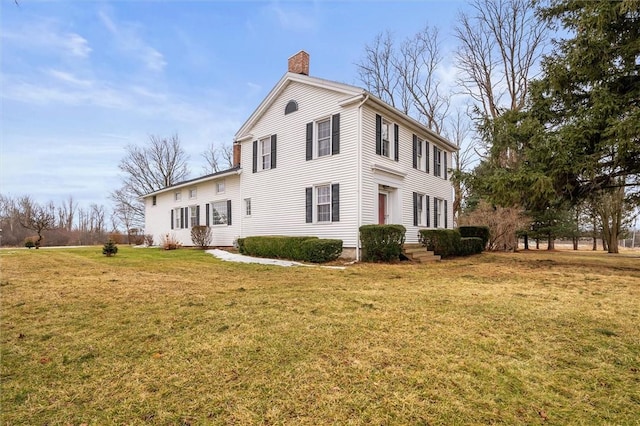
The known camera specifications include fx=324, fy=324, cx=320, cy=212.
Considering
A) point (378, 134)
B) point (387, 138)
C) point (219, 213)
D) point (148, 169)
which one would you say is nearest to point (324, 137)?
point (378, 134)

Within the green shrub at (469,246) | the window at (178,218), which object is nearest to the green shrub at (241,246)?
the window at (178,218)

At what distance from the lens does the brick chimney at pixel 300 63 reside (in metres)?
14.2

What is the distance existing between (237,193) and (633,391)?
1588 centimetres

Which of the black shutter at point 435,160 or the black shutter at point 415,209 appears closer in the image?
the black shutter at point 415,209

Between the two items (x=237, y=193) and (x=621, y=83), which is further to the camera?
(x=237, y=193)

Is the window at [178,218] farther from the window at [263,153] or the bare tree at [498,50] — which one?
the bare tree at [498,50]

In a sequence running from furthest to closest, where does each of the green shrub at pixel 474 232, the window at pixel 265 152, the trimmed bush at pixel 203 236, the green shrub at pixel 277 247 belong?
the trimmed bush at pixel 203 236 < the green shrub at pixel 474 232 < the window at pixel 265 152 < the green shrub at pixel 277 247

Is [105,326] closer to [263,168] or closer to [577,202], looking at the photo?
[263,168]

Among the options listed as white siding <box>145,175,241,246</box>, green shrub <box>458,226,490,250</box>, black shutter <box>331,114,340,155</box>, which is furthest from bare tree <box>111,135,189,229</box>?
green shrub <box>458,226,490,250</box>

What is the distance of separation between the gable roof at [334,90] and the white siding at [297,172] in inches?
7.8

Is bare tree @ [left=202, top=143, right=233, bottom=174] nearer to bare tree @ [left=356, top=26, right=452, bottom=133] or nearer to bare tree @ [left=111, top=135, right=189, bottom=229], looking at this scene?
bare tree @ [left=111, top=135, right=189, bottom=229]

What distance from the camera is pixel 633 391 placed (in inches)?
97.7

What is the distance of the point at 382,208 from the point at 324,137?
3.68m

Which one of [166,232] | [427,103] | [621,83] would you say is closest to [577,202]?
[621,83]
